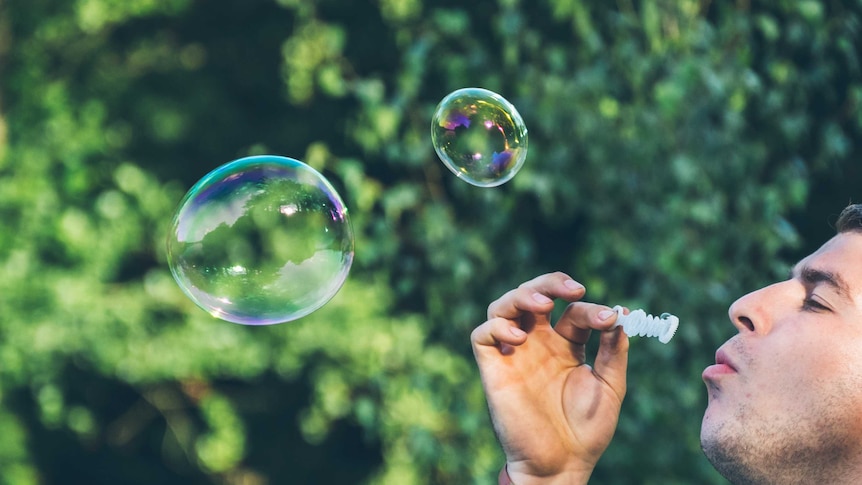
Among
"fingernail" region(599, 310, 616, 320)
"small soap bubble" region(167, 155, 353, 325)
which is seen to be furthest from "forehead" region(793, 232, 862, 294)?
"small soap bubble" region(167, 155, 353, 325)

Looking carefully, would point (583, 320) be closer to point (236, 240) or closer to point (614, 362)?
point (614, 362)

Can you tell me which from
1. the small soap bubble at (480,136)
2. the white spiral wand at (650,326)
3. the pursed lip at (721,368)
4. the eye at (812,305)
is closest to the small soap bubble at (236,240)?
the small soap bubble at (480,136)

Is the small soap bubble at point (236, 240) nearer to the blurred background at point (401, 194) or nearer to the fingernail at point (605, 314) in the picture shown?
the fingernail at point (605, 314)

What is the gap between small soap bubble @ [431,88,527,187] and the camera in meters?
2.53

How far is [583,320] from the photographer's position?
1951 millimetres

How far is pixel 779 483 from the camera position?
1.72 m

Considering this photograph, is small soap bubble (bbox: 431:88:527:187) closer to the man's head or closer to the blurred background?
the blurred background

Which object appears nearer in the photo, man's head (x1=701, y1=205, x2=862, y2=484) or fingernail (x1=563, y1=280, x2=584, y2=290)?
man's head (x1=701, y1=205, x2=862, y2=484)

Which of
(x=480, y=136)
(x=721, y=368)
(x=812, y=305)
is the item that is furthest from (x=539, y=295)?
(x=480, y=136)

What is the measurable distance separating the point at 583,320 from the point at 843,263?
1.37 ft

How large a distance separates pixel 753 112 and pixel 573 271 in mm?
735

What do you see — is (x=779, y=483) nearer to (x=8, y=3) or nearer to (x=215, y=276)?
(x=215, y=276)

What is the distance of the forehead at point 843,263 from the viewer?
178 centimetres

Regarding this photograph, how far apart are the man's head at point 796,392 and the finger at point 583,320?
182mm
